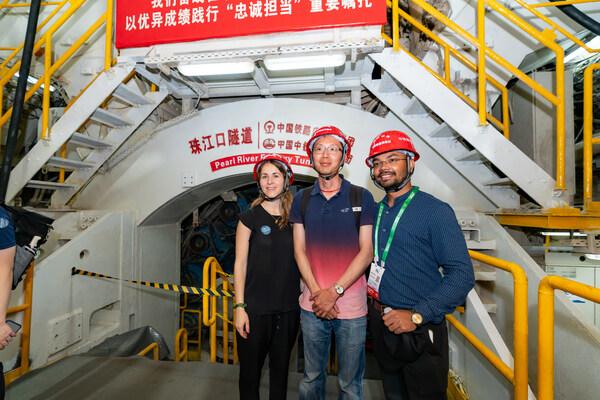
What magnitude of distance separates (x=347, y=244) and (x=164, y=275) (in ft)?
13.7

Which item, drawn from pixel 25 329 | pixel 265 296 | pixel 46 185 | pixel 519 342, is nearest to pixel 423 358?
pixel 519 342

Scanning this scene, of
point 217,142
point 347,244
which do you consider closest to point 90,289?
point 217,142

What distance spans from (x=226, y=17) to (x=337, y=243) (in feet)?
8.24

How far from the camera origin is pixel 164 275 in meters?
5.22

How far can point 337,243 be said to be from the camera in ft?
6.44

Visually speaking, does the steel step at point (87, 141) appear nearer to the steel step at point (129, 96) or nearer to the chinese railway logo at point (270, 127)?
the steel step at point (129, 96)

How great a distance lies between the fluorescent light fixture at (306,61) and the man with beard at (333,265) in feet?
4.54

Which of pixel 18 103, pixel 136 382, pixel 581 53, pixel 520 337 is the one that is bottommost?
pixel 136 382

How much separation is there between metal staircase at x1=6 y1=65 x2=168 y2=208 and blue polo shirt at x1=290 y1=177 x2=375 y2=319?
9.41ft

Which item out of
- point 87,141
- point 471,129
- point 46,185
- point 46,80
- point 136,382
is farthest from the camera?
point 46,185

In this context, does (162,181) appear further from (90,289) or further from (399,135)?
(399,135)

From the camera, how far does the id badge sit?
6.14ft

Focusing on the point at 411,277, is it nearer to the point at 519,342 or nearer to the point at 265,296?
the point at 519,342

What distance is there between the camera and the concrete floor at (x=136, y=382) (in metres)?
2.64
